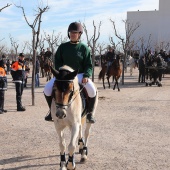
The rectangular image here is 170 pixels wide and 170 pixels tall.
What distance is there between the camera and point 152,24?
67750mm

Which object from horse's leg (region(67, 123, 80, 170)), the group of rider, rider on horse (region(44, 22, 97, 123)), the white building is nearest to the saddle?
rider on horse (region(44, 22, 97, 123))

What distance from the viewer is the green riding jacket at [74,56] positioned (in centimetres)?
563

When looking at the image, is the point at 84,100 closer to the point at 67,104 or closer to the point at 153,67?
the point at 67,104

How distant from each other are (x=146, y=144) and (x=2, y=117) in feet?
17.6

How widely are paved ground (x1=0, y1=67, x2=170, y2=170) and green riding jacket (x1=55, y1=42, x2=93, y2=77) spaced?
1.75 metres

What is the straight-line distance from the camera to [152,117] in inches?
408

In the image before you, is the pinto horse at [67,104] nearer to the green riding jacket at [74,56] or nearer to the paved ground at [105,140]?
the green riding jacket at [74,56]

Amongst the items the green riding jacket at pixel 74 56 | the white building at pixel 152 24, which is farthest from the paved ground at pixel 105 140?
the white building at pixel 152 24

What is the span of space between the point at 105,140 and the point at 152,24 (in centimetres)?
6356

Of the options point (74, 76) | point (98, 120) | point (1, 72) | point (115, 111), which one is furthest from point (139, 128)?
point (1, 72)

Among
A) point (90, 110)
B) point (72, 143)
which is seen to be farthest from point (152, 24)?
point (72, 143)

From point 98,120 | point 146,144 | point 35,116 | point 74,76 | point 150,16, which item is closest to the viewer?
point 74,76

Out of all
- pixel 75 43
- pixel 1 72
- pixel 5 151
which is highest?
pixel 75 43

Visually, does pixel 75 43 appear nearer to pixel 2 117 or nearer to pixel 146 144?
pixel 146 144
